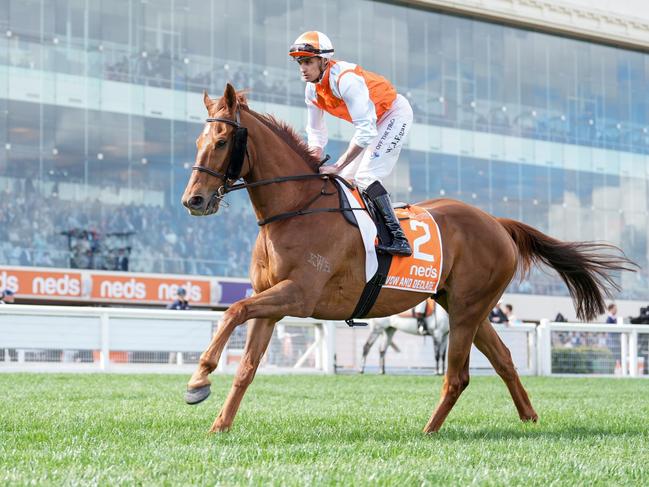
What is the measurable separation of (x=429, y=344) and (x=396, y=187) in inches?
594

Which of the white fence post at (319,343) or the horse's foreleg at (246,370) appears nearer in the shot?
the horse's foreleg at (246,370)

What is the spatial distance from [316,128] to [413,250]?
1.07 meters

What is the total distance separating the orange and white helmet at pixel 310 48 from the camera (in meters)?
5.85

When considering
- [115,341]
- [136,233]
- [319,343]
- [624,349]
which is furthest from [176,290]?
[624,349]

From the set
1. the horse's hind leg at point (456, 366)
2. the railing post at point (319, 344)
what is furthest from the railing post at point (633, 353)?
the horse's hind leg at point (456, 366)

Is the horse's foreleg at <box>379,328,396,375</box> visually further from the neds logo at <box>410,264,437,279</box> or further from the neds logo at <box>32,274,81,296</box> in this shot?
the neds logo at <box>410,264,437,279</box>

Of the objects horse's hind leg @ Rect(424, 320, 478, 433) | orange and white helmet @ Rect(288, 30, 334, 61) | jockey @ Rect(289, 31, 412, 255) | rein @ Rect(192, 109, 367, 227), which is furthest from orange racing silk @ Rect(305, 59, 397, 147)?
horse's hind leg @ Rect(424, 320, 478, 433)

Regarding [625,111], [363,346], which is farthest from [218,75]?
[625,111]

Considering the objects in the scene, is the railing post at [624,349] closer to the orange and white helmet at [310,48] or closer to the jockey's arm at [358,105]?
the jockey's arm at [358,105]

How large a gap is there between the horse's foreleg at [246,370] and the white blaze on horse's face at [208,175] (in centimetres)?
76

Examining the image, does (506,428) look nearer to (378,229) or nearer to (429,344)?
(378,229)

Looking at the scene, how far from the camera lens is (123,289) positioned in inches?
1015

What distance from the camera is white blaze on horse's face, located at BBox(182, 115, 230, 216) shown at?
17.3 feet

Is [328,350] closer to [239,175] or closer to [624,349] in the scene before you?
[624,349]
